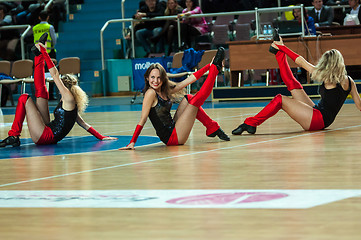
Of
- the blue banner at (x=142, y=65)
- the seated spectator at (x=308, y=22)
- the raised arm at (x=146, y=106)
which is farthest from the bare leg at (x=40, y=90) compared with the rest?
the seated spectator at (x=308, y=22)

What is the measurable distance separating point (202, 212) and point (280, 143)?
3262 millimetres

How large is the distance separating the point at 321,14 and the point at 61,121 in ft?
28.7

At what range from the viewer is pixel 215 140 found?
24.0ft

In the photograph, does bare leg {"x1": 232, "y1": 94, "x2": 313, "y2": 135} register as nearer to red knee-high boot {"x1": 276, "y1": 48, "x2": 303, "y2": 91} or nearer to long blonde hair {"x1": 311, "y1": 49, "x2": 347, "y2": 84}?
red knee-high boot {"x1": 276, "y1": 48, "x2": 303, "y2": 91}

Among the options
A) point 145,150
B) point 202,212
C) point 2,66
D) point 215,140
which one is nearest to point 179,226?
point 202,212

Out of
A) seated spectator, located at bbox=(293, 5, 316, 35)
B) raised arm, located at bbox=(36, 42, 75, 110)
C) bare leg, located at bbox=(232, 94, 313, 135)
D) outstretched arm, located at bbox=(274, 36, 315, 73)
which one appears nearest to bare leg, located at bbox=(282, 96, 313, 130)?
bare leg, located at bbox=(232, 94, 313, 135)

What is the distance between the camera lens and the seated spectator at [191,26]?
15.8 metres

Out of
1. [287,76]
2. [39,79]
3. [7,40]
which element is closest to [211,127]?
[287,76]

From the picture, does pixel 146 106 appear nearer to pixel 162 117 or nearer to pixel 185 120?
pixel 162 117

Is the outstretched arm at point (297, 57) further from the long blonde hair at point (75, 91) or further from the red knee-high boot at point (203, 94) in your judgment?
the long blonde hair at point (75, 91)

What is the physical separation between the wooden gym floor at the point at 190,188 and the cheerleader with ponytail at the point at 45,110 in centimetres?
17

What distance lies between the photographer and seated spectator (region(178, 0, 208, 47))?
15828mm

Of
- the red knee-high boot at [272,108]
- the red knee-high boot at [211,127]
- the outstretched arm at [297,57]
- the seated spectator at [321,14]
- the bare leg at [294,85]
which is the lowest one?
the red knee-high boot at [211,127]

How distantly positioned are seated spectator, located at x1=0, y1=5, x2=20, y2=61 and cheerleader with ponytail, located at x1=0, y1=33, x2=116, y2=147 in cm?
1048
